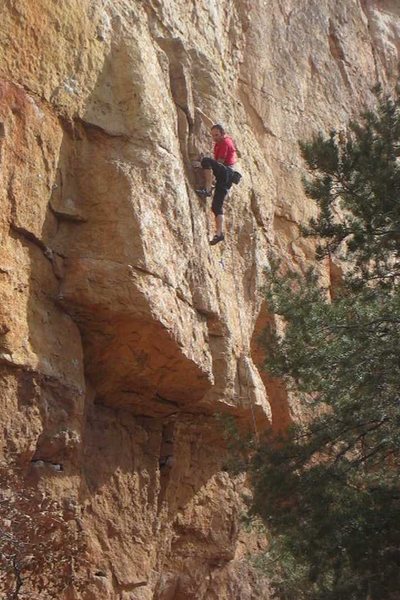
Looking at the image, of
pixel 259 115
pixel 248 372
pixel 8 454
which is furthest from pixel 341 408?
pixel 259 115

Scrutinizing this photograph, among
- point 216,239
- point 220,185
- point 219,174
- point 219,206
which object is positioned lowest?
point 216,239

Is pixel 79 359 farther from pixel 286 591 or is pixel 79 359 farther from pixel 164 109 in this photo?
pixel 286 591

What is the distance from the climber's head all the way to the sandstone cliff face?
232 mm

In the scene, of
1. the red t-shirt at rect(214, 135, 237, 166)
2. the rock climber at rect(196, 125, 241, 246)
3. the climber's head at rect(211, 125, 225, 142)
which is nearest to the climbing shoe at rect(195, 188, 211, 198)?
the rock climber at rect(196, 125, 241, 246)

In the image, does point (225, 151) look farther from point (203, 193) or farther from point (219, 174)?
point (203, 193)

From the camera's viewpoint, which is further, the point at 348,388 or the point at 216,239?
the point at 216,239

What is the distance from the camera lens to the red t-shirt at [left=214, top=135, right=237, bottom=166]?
13.6 metres

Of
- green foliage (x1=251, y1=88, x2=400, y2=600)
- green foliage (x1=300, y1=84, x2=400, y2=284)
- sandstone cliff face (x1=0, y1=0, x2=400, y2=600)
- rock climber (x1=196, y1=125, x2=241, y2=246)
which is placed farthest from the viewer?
rock climber (x1=196, y1=125, x2=241, y2=246)

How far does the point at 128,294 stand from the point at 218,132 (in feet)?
11.9

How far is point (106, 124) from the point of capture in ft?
38.5

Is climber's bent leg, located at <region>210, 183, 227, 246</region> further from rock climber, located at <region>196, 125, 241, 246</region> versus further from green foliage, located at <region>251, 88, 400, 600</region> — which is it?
green foliage, located at <region>251, 88, 400, 600</region>

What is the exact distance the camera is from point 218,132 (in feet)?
44.6

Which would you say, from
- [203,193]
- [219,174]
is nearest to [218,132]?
[219,174]

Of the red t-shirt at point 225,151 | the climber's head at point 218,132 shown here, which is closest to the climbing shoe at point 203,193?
the red t-shirt at point 225,151
